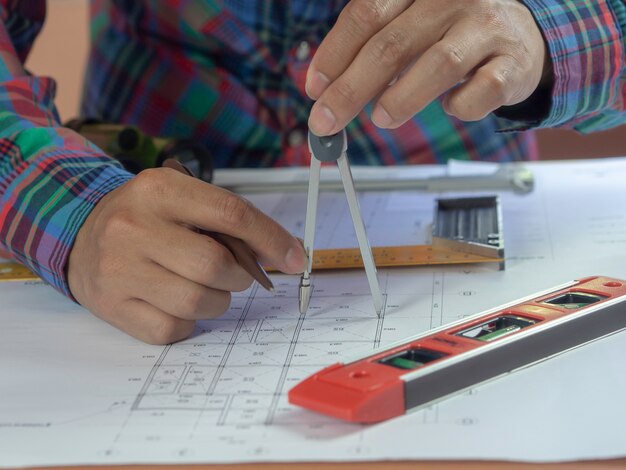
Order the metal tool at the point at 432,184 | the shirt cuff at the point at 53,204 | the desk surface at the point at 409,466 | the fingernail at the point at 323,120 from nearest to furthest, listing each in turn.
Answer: the desk surface at the point at 409,466 → the fingernail at the point at 323,120 → the shirt cuff at the point at 53,204 → the metal tool at the point at 432,184

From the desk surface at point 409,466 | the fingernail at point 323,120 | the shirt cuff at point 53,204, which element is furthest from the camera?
the shirt cuff at point 53,204

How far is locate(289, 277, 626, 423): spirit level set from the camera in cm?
66

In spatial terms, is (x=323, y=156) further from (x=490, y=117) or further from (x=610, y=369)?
(x=490, y=117)

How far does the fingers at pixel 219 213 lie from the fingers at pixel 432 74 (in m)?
0.14

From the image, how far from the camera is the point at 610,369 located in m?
0.72

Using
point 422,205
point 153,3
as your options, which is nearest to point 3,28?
point 153,3

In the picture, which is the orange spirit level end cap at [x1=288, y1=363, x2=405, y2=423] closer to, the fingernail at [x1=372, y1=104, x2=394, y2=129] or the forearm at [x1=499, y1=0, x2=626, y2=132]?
the fingernail at [x1=372, y1=104, x2=394, y2=129]

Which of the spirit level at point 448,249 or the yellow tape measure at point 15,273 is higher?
the spirit level at point 448,249

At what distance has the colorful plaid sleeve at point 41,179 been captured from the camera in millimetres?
946

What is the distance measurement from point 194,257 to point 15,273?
321mm

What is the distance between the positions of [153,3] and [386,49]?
716mm

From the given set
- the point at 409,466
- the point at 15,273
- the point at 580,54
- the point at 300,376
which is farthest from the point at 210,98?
the point at 409,466

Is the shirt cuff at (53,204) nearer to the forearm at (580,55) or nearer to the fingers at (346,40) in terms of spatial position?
the fingers at (346,40)

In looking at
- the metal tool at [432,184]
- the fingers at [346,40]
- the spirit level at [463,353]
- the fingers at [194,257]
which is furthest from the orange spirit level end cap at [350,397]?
the metal tool at [432,184]
